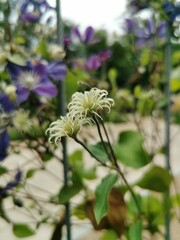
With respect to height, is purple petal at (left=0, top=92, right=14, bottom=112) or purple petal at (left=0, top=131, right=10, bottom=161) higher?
purple petal at (left=0, top=92, right=14, bottom=112)

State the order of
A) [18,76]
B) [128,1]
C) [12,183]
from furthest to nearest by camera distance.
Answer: [128,1], [12,183], [18,76]

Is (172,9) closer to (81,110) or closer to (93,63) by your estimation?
(93,63)

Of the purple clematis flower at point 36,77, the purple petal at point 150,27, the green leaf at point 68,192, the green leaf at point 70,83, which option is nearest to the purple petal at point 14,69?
the purple clematis flower at point 36,77

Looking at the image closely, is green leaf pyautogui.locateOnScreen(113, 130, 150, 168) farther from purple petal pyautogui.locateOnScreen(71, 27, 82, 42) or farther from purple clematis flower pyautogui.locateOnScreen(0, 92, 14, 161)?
purple petal pyautogui.locateOnScreen(71, 27, 82, 42)

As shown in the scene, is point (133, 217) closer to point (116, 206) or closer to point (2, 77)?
point (116, 206)

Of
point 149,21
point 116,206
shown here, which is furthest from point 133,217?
point 149,21

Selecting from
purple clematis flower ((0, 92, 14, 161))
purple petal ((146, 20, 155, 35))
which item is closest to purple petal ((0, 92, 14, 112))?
purple clematis flower ((0, 92, 14, 161))

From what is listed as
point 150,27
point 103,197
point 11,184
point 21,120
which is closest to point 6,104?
point 21,120
